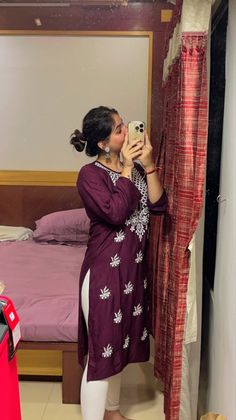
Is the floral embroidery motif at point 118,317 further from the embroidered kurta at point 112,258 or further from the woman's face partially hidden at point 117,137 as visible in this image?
the woman's face partially hidden at point 117,137

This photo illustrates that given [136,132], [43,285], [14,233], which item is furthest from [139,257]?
[14,233]

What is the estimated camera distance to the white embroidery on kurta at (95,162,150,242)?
1.54 meters

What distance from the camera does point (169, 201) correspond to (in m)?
1.61

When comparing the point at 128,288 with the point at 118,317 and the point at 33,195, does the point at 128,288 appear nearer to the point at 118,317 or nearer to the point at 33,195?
the point at 118,317

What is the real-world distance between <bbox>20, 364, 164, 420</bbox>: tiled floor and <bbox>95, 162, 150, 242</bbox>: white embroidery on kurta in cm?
79

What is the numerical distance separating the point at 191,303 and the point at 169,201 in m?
0.36

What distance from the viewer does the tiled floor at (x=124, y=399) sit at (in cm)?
187

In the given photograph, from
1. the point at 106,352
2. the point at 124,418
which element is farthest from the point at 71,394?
the point at 106,352

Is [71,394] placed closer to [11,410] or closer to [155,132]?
[11,410]

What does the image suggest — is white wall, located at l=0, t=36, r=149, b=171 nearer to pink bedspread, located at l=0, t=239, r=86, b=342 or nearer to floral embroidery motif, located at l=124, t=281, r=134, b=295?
pink bedspread, located at l=0, t=239, r=86, b=342

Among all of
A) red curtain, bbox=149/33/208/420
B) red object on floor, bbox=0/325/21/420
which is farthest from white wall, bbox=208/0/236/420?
red object on floor, bbox=0/325/21/420

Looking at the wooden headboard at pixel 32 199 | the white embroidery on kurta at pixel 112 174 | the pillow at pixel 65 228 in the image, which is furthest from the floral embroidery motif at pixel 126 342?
the wooden headboard at pixel 32 199

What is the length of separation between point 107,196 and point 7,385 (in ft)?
2.04

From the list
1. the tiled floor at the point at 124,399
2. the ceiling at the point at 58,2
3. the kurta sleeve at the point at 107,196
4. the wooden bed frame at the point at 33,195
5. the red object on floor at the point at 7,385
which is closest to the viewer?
the red object on floor at the point at 7,385
